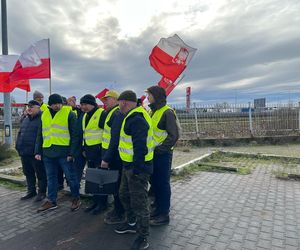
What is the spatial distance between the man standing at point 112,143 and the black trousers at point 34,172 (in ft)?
5.56

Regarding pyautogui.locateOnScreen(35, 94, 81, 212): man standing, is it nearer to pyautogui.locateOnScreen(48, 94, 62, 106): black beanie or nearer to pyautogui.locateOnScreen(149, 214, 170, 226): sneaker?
pyautogui.locateOnScreen(48, 94, 62, 106): black beanie

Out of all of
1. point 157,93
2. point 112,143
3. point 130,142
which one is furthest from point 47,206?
point 157,93

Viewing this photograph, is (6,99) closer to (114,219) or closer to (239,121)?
(114,219)

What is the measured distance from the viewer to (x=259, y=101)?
12.9m

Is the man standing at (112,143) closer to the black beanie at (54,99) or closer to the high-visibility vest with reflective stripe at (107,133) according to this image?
the high-visibility vest with reflective stripe at (107,133)

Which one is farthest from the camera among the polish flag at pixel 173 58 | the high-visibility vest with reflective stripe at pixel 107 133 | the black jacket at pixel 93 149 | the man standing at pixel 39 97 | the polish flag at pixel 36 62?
the polish flag at pixel 36 62

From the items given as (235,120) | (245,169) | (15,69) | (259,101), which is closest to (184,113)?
(235,120)

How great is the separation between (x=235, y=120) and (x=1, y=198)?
33.0 feet

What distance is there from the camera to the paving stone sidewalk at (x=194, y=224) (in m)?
3.53

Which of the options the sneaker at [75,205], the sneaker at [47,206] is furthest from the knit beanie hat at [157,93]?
the sneaker at [47,206]

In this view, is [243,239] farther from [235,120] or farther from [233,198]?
[235,120]

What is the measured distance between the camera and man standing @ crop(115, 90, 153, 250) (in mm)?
3275

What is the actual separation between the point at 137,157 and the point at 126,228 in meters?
1.25

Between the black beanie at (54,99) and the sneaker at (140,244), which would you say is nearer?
the sneaker at (140,244)
